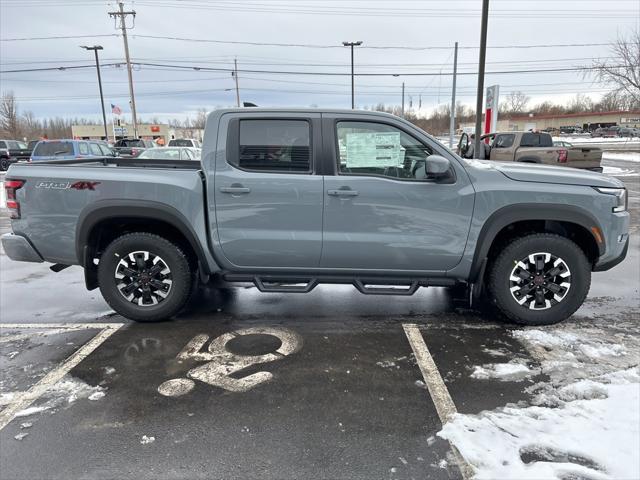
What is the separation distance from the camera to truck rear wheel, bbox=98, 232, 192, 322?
13.9 ft

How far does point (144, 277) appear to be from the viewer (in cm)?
432

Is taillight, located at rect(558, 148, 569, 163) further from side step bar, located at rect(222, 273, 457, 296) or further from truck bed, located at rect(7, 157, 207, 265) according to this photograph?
truck bed, located at rect(7, 157, 207, 265)

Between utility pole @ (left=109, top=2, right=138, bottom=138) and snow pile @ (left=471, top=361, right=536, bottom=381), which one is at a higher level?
utility pole @ (left=109, top=2, right=138, bottom=138)

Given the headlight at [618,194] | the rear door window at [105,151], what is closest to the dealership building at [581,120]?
the rear door window at [105,151]

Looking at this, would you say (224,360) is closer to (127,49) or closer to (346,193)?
(346,193)

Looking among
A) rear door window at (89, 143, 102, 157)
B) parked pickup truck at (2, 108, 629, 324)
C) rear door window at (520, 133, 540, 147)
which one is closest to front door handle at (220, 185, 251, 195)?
parked pickup truck at (2, 108, 629, 324)

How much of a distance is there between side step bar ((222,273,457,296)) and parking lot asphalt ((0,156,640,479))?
1.27 feet

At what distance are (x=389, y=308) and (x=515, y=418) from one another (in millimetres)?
2110

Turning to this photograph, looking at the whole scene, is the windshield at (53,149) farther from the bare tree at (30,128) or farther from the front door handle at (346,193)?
the bare tree at (30,128)

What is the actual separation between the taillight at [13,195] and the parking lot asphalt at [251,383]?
3.71ft

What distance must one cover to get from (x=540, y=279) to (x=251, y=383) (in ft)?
9.01

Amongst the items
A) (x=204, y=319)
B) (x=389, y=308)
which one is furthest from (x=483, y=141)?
(x=204, y=319)

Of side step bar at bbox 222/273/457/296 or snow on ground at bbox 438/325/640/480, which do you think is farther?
side step bar at bbox 222/273/457/296

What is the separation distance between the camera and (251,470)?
7.91 ft
